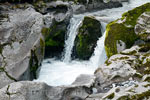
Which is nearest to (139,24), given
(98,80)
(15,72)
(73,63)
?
(98,80)

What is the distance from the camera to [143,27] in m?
11.8

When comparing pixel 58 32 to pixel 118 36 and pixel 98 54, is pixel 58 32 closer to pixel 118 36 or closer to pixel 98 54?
pixel 98 54

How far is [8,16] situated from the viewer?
44.0 ft

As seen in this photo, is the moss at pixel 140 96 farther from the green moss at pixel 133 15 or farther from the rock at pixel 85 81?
the green moss at pixel 133 15

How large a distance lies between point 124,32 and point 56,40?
6142mm

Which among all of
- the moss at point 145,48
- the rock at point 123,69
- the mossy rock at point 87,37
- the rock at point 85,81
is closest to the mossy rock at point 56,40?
the mossy rock at point 87,37

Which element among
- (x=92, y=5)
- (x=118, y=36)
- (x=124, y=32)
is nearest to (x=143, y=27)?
(x=124, y=32)

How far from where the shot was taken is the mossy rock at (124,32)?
11855 mm

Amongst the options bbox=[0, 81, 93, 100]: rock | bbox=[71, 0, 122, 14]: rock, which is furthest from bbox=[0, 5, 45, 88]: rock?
bbox=[71, 0, 122, 14]: rock

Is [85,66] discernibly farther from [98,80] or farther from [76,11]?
[76,11]

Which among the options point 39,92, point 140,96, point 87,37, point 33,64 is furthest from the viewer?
point 87,37

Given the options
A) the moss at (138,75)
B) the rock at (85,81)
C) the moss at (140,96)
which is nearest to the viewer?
the moss at (140,96)

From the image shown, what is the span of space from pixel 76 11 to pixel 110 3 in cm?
411

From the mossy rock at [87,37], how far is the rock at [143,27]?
3.79 metres
